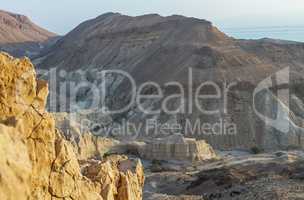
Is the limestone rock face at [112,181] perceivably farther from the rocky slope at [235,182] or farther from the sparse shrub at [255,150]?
the sparse shrub at [255,150]

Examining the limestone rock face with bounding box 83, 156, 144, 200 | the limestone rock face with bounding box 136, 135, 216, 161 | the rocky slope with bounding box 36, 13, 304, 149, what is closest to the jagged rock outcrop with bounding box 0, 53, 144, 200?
the limestone rock face with bounding box 83, 156, 144, 200

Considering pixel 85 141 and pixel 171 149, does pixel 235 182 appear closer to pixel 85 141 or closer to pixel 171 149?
pixel 171 149

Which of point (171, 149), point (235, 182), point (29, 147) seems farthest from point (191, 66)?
point (29, 147)

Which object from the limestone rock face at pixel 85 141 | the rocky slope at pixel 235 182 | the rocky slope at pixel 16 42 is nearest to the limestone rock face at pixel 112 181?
the rocky slope at pixel 235 182

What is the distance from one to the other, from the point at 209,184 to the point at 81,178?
21631 mm

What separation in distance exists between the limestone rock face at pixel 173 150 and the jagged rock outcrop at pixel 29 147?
34.2 meters

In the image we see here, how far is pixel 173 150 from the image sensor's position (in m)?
44.4

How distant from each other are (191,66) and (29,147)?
62154 mm

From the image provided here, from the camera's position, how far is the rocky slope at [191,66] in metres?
58.7

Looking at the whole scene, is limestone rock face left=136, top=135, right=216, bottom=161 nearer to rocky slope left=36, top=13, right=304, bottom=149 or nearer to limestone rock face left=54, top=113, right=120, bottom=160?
limestone rock face left=54, top=113, right=120, bottom=160

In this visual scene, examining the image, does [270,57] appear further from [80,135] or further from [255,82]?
[80,135]

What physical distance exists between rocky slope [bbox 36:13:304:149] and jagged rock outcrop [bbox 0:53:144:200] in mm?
46734

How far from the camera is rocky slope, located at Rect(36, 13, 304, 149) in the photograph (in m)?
58.7

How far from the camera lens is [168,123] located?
5925cm
